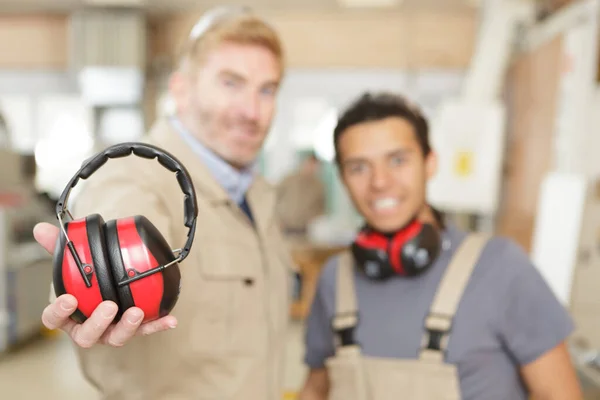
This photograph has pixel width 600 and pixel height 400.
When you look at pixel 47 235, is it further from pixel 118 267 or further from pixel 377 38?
pixel 377 38

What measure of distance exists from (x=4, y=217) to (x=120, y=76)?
141 inches

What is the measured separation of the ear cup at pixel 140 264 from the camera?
0.68 metres

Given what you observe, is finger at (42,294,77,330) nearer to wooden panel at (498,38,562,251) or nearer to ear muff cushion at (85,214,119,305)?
ear muff cushion at (85,214,119,305)

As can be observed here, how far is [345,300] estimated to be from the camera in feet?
4.82

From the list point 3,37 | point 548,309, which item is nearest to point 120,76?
point 3,37

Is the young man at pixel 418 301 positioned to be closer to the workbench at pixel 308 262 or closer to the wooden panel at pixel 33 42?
the workbench at pixel 308 262

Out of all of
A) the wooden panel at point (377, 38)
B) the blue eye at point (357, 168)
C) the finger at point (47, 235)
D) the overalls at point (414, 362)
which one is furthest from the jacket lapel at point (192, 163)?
the wooden panel at point (377, 38)

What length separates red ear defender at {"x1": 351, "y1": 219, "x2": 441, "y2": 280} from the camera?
4.54ft

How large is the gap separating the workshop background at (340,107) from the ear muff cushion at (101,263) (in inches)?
46.2

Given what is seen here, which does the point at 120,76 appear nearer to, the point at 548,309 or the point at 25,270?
the point at 25,270

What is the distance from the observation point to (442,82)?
8.03m

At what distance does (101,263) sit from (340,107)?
2.32 metres

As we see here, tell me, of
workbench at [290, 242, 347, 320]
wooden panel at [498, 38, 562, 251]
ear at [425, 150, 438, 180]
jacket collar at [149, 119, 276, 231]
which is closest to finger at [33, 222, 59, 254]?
jacket collar at [149, 119, 276, 231]

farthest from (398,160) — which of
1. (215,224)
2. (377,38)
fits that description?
(377,38)
